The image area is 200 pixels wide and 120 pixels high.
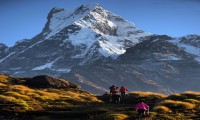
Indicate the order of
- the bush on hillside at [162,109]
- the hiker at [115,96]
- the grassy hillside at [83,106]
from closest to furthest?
1. the grassy hillside at [83,106]
2. the bush on hillside at [162,109]
3. the hiker at [115,96]

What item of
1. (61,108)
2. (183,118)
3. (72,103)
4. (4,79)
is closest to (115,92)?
(72,103)

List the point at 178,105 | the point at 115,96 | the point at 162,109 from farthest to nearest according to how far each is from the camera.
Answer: the point at 115,96 → the point at 178,105 → the point at 162,109

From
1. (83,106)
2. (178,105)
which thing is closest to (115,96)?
(83,106)

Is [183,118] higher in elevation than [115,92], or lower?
lower

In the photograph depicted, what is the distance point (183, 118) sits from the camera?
39844 mm

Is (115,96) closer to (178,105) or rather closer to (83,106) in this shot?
(83,106)

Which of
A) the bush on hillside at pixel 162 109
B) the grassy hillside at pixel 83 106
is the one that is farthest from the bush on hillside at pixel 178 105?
the bush on hillside at pixel 162 109

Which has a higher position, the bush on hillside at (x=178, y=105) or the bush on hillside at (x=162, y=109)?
the bush on hillside at (x=178, y=105)

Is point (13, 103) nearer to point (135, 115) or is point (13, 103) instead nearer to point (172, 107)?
point (135, 115)

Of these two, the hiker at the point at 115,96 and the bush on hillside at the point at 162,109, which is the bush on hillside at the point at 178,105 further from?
the hiker at the point at 115,96

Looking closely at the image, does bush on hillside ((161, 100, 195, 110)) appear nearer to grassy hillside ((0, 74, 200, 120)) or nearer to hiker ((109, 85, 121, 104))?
grassy hillside ((0, 74, 200, 120))

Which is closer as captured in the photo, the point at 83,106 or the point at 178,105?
the point at 178,105

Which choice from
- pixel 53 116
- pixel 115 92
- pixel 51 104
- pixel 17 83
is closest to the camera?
pixel 53 116

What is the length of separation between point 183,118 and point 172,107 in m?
6.07
